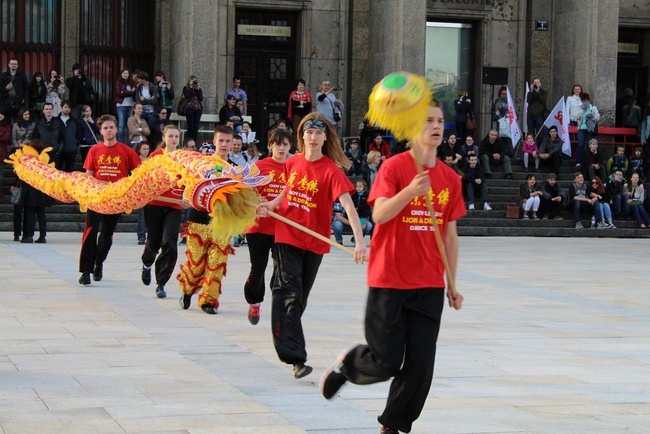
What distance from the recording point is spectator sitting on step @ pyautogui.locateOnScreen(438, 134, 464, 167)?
26594mm

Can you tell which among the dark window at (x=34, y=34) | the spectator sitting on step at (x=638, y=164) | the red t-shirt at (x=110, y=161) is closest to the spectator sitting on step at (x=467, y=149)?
the spectator sitting on step at (x=638, y=164)

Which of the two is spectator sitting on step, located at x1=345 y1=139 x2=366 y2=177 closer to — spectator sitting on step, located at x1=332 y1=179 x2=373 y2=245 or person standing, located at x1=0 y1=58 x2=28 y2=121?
spectator sitting on step, located at x1=332 y1=179 x2=373 y2=245

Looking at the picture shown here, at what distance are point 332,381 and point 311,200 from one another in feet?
6.65

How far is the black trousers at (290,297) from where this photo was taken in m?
8.55

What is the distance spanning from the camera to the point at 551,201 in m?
27.1

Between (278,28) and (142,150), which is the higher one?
(278,28)

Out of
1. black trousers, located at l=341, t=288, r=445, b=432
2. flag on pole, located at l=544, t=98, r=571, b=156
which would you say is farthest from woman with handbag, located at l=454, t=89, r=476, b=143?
black trousers, located at l=341, t=288, r=445, b=432

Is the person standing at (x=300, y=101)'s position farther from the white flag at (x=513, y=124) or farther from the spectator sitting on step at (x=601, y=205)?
the spectator sitting on step at (x=601, y=205)

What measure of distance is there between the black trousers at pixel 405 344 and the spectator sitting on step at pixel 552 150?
22356 mm

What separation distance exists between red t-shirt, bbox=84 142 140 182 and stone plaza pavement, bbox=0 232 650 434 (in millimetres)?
1311

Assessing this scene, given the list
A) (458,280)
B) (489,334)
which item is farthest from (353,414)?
(458,280)

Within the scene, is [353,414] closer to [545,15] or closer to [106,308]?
[106,308]

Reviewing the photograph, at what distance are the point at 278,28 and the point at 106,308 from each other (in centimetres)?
1896

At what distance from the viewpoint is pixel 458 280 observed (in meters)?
16.2
